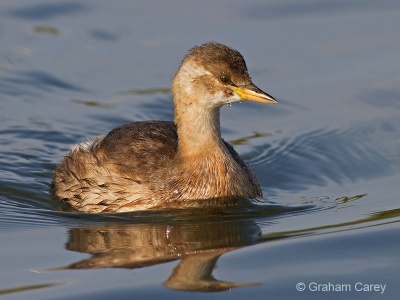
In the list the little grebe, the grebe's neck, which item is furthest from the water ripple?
the grebe's neck

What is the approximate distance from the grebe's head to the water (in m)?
1.31

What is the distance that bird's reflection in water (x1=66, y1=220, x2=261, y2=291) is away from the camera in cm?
968

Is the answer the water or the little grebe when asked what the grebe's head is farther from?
the water

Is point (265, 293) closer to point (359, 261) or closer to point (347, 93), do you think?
point (359, 261)

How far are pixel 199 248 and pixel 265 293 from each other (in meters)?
1.50

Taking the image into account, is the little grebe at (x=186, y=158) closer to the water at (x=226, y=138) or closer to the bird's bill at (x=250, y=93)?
the bird's bill at (x=250, y=93)

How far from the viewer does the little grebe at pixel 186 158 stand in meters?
11.6

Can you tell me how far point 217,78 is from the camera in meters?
11.6

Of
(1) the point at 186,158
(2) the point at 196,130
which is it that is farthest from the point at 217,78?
(1) the point at 186,158

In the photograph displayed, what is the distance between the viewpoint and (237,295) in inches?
360

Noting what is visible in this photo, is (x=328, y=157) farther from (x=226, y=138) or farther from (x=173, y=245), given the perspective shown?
(x=173, y=245)

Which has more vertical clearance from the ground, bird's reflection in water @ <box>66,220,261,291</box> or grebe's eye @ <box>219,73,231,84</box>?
grebe's eye @ <box>219,73,231,84</box>

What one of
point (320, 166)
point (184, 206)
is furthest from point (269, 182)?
point (184, 206)

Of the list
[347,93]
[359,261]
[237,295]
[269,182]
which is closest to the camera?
[237,295]
